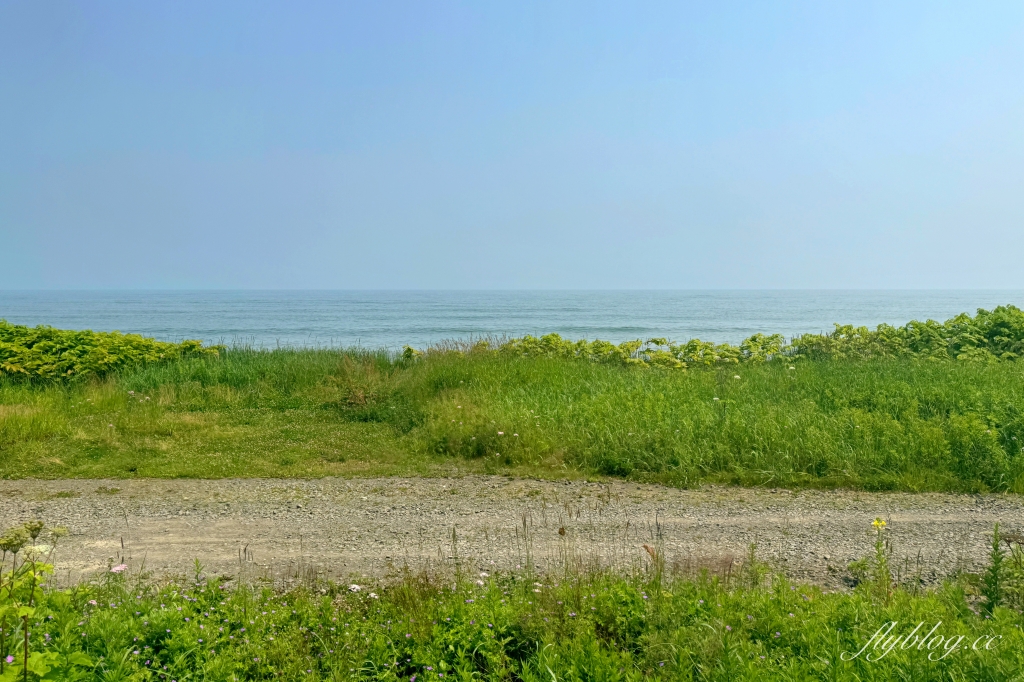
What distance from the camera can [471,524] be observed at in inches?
261

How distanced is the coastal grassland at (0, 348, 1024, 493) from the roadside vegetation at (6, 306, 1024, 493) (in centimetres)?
3

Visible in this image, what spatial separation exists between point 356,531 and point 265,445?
15.4ft

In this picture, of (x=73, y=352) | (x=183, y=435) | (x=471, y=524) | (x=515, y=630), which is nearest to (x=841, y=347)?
(x=471, y=524)

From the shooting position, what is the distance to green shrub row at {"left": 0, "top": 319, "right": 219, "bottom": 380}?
46.0 feet

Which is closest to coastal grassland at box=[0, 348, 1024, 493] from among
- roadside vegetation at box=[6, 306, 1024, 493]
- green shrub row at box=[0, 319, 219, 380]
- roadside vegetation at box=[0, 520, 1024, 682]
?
roadside vegetation at box=[6, 306, 1024, 493]

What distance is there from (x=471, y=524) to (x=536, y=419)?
3.73m

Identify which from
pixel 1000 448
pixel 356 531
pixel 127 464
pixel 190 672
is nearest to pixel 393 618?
pixel 190 672

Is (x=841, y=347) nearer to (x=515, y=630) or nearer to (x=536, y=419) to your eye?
(x=536, y=419)

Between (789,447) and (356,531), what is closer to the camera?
(356,531)

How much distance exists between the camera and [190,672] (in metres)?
3.62

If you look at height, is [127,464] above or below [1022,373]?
below

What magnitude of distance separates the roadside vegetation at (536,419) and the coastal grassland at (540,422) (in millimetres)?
31

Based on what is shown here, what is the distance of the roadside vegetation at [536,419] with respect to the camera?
339 inches

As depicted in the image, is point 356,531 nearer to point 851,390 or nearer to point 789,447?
point 789,447
